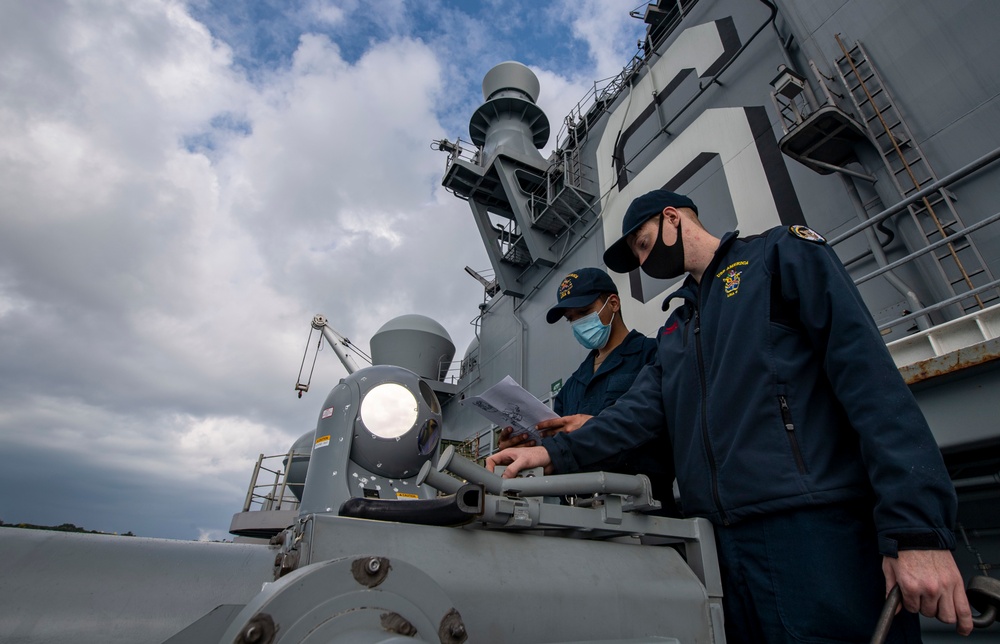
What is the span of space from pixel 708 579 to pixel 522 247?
428 inches

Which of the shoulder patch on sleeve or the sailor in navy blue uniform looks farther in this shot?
the shoulder patch on sleeve

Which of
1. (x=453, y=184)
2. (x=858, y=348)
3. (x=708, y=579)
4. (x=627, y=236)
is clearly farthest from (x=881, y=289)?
(x=453, y=184)

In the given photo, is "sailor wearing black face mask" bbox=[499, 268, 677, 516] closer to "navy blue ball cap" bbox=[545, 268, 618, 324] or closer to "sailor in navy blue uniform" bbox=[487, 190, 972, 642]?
"navy blue ball cap" bbox=[545, 268, 618, 324]

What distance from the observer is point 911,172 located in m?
4.04

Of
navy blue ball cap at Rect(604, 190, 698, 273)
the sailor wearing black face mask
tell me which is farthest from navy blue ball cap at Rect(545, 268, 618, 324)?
navy blue ball cap at Rect(604, 190, 698, 273)

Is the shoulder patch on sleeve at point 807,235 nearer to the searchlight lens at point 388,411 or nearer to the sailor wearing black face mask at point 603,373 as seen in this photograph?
the sailor wearing black face mask at point 603,373

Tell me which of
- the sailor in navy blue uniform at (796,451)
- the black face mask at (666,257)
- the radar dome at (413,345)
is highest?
the radar dome at (413,345)

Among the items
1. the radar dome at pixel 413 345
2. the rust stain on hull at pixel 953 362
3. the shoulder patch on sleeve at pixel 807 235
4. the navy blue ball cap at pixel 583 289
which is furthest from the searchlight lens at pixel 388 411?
the radar dome at pixel 413 345

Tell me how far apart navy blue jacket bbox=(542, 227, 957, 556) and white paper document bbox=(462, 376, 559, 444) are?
Answer: 10.6 inches

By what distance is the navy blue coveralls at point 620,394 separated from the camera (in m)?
1.78

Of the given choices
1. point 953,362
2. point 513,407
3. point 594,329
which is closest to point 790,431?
point 513,407

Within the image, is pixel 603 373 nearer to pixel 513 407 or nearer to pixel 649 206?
pixel 513 407

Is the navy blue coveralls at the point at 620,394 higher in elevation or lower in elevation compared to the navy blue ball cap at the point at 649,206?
lower

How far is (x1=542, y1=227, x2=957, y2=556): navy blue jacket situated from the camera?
1.04m
